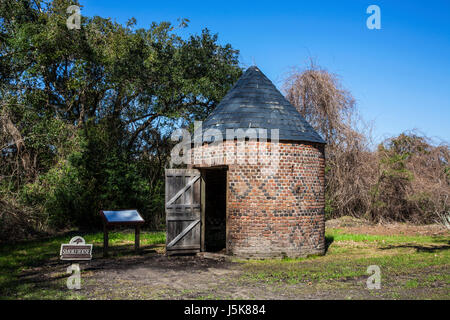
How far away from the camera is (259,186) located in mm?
10445

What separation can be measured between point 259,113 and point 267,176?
192cm

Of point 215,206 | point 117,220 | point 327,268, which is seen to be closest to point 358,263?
point 327,268

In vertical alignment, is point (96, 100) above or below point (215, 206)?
above

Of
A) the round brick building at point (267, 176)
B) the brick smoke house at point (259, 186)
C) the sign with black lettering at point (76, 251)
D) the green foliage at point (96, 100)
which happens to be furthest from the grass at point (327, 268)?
the green foliage at point (96, 100)

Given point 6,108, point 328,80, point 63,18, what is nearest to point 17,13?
point 63,18

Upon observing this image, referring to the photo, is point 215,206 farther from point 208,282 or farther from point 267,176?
point 208,282

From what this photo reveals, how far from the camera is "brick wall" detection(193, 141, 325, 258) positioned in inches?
408

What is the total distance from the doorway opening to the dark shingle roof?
9.08 ft

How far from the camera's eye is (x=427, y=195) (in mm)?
18625

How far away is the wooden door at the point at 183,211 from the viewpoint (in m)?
11.2

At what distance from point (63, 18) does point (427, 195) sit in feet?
63.3

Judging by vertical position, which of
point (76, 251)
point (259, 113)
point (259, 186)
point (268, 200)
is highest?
point (259, 113)

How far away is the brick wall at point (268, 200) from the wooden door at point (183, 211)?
107 cm

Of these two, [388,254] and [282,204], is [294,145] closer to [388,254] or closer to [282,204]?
[282,204]
